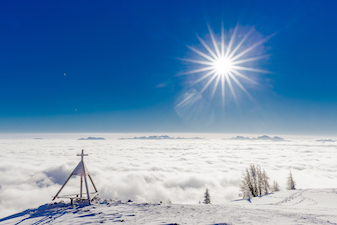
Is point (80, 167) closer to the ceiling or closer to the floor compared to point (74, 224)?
closer to the ceiling

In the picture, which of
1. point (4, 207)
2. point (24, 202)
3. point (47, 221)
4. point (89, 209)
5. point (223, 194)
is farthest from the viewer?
point (223, 194)

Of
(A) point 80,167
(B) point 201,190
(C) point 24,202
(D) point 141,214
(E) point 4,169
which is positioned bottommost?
(B) point 201,190

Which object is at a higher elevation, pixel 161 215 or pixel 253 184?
pixel 161 215

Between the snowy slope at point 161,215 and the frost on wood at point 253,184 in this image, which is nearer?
the snowy slope at point 161,215

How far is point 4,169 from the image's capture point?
170 m

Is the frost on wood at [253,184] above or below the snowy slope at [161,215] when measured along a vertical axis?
below

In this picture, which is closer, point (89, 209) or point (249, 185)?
point (89, 209)

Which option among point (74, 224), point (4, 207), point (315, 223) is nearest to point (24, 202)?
point (4, 207)

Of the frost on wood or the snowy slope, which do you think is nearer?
the snowy slope

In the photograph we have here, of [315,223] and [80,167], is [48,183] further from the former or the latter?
[315,223]

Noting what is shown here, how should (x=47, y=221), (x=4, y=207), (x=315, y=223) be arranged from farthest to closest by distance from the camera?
(x=4, y=207)
(x=47, y=221)
(x=315, y=223)

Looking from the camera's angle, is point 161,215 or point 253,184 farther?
point 253,184

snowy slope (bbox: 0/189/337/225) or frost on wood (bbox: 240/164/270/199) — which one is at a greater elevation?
snowy slope (bbox: 0/189/337/225)

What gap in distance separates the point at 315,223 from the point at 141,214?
42.7ft
